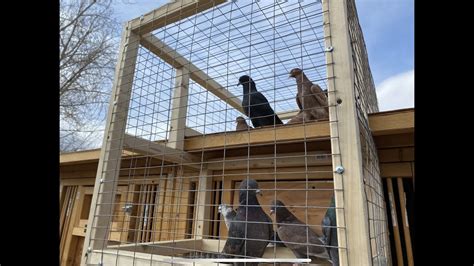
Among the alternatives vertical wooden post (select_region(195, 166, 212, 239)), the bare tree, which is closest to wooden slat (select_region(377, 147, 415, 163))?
vertical wooden post (select_region(195, 166, 212, 239))

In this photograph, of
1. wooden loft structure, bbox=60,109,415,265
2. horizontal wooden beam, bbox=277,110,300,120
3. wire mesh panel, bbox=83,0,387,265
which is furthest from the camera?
horizontal wooden beam, bbox=277,110,300,120

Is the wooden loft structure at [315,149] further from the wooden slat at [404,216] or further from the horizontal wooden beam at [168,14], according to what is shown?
the horizontal wooden beam at [168,14]

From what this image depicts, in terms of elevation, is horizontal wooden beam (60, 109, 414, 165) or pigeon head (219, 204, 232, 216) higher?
horizontal wooden beam (60, 109, 414, 165)

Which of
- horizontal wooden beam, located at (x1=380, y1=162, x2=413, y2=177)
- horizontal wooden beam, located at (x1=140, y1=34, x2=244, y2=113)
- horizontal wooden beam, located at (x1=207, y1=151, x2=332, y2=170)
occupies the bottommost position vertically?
horizontal wooden beam, located at (x1=380, y1=162, x2=413, y2=177)

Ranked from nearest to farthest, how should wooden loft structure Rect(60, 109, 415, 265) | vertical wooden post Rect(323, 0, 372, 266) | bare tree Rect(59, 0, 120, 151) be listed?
vertical wooden post Rect(323, 0, 372, 266), wooden loft structure Rect(60, 109, 415, 265), bare tree Rect(59, 0, 120, 151)

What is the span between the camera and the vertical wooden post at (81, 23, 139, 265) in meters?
0.75

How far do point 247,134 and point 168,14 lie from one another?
18.8 inches

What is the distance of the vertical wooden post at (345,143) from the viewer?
400mm

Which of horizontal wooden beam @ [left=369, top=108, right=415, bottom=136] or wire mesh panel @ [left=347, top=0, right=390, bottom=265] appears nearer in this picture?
wire mesh panel @ [left=347, top=0, right=390, bottom=265]

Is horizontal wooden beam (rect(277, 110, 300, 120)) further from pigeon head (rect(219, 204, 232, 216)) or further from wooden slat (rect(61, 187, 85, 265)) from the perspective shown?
wooden slat (rect(61, 187, 85, 265))

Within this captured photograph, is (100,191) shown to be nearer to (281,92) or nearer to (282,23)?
(282,23)
